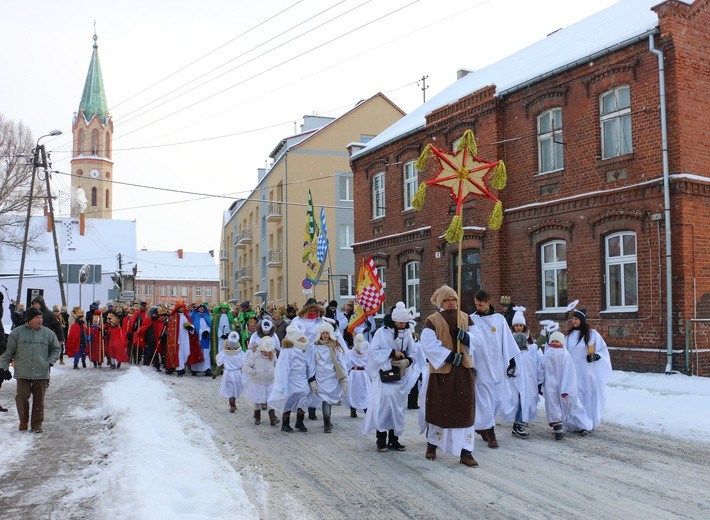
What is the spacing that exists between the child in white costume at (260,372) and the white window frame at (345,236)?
31.9m

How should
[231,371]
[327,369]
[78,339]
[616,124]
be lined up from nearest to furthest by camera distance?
[327,369]
[231,371]
[616,124]
[78,339]

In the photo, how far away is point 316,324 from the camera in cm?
1156

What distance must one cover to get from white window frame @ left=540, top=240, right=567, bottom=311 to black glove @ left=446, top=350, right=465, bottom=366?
1180 centimetres

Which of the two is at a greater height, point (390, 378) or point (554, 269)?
point (554, 269)

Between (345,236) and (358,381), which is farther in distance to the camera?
(345,236)

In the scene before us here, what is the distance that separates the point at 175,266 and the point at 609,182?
10362 centimetres

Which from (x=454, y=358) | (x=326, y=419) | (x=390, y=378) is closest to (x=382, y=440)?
(x=390, y=378)

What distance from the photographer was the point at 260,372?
11.6 m

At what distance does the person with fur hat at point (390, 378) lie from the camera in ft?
29.0

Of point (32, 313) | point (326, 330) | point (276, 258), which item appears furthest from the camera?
point (276, 258)

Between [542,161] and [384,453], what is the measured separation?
1344 cm

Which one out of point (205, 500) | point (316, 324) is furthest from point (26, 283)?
point (205, 500)

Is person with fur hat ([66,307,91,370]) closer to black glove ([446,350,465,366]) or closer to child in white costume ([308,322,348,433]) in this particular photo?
child in white costume ([308,322,348,433])

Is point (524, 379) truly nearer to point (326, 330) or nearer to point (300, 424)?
point (326, 330)
